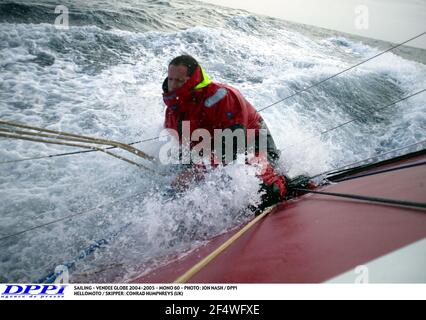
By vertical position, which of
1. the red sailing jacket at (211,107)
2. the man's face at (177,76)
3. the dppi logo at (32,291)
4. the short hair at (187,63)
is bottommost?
the dppi logo at (32,291)

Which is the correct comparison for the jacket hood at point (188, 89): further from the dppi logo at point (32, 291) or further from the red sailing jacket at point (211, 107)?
the dppi logo at point (32, 291)

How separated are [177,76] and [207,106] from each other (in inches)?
10.0

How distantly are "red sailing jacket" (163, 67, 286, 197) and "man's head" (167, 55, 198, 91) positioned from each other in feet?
0.12

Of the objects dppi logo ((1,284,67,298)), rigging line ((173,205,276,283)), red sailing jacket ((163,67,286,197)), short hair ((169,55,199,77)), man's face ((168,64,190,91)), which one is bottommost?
dppi logo ((1,284,67,298))

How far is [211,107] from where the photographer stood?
1.81m

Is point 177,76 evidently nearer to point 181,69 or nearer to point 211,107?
point 181,69

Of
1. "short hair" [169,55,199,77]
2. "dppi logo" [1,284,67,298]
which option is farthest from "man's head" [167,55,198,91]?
"dppi logo" [1,284,67,298]

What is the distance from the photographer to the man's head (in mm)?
1734

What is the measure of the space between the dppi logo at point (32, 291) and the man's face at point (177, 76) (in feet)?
4.07

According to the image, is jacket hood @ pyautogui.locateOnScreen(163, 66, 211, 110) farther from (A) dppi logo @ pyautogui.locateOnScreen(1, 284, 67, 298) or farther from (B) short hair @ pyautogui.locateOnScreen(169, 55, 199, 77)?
(A) dppi logo @ pyautogui.locateOnScreen(1, 284, 67, 298)

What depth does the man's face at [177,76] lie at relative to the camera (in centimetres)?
174

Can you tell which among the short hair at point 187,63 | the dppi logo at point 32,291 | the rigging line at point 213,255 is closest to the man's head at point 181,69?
the short hair at point 187,63
